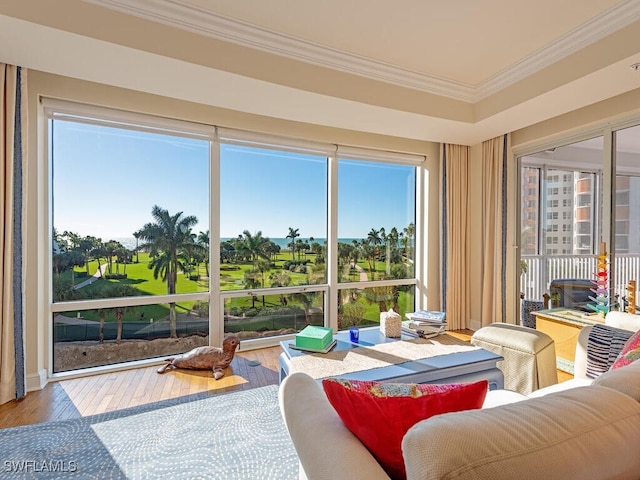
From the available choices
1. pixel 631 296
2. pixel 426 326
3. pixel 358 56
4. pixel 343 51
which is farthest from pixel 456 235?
pixel 343 51

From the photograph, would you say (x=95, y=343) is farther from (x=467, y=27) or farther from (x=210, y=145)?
(x=467, y=27)

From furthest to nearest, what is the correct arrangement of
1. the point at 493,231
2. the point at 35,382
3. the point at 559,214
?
the point at 493,231
the point at 559,214
the point at 35,382

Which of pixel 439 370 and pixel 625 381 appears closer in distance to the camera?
pixel 625 381

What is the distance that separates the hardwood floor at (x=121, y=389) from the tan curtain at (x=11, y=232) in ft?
0.79

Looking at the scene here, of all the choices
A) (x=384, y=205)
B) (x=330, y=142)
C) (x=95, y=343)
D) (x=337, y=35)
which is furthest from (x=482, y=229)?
(x=95, y=343)

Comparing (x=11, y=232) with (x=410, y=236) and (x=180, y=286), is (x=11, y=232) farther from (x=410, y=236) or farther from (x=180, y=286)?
(x=410, y=236)

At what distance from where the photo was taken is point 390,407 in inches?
33.1

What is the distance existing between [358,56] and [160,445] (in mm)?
3106

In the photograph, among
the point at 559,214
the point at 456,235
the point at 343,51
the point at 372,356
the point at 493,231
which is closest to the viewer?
the point at 372,356

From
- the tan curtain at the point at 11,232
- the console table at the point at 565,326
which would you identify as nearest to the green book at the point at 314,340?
the tan curtain at the point at 11,232

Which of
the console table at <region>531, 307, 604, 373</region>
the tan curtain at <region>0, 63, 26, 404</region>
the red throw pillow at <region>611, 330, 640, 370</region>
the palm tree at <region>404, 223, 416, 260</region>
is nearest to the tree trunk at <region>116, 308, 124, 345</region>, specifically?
the tan curtain at <region>0, 63, 26, 404</region>

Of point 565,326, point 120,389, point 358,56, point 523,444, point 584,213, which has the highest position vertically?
point 358,56

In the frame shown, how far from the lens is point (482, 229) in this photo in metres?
4.30

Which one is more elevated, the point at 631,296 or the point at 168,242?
the point at 168,242
